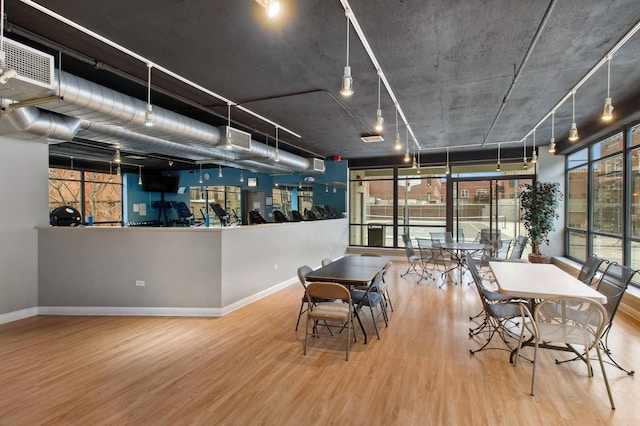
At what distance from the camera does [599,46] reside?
130 inches

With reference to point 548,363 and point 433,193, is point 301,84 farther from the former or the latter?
point 433,193

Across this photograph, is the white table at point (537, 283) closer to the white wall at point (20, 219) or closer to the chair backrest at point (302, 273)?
the chair backrest at point (302, 273)

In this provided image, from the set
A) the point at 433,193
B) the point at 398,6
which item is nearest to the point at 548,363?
the point at 398,6

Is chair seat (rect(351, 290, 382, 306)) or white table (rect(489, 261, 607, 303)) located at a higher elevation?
white table (rect(489, 261, 607, 303))

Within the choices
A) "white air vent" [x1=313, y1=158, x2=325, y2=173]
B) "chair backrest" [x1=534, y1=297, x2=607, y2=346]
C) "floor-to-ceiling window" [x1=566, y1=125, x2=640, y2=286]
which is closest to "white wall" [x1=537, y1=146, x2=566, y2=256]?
"floor-to-ceiling window" [x1=566, y1=125, x2=640, y2=286]

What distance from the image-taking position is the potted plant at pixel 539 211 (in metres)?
7.83

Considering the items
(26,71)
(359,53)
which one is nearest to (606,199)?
(359,53)

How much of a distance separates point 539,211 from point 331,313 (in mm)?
6917

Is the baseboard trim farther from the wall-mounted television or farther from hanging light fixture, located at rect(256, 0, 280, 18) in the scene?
the wall-mounted television

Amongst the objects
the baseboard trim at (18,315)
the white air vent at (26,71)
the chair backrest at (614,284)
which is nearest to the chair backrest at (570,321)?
the chair backrest at (614,284)

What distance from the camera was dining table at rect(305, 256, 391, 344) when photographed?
148 inches

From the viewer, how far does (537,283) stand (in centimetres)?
325

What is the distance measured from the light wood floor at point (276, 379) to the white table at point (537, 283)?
805 mm

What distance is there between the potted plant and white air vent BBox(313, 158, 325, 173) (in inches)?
215
